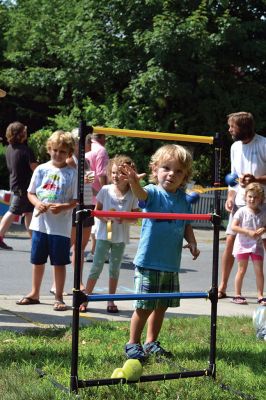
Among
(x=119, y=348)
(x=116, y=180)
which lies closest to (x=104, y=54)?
(x=116, y=180)

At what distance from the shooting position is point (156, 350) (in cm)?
492

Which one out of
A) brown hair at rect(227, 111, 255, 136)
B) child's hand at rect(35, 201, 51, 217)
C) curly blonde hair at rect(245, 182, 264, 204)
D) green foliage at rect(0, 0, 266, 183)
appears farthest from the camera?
green foliage at rect(0, 0, 266, 183)

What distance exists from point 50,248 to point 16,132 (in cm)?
355

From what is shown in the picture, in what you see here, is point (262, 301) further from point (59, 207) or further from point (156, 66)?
point (156, 66)

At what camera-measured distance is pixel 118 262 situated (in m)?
6.78

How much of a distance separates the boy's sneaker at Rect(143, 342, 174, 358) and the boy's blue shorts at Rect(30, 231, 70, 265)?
1795mm

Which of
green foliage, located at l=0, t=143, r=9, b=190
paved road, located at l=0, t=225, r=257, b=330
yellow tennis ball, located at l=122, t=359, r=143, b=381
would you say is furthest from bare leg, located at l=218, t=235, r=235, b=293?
green foliage, located at l=0, t=143, r=9, b=190

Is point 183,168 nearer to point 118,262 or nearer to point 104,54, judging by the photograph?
point 118,262

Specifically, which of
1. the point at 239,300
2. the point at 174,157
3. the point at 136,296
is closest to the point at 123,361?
the point at 136,296

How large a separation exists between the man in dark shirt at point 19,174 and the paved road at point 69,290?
0.61 meters

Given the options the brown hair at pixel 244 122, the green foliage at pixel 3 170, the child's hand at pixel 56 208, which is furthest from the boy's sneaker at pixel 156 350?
the green foliage at pixel 3 170

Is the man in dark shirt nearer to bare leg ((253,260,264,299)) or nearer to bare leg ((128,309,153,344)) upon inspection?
bare leg ((253,260,264,299))

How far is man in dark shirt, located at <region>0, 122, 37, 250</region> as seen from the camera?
995 cm

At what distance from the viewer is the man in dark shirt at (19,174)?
995cm
